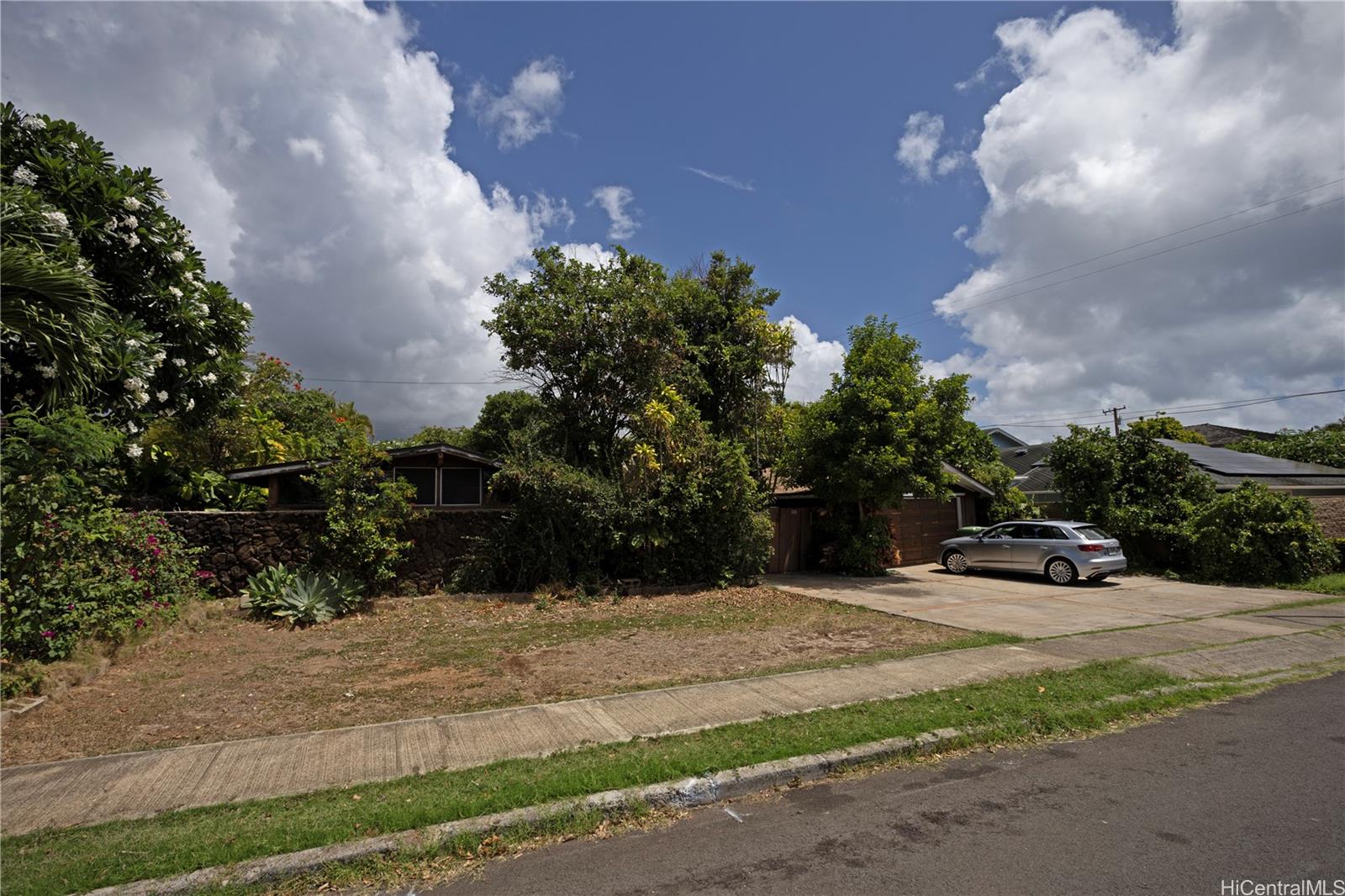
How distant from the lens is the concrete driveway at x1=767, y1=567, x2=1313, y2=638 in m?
10.7

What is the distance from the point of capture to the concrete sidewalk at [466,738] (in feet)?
14.5

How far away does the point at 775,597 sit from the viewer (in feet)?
44.0

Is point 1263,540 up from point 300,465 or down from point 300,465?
down

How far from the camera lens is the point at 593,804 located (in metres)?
4.18

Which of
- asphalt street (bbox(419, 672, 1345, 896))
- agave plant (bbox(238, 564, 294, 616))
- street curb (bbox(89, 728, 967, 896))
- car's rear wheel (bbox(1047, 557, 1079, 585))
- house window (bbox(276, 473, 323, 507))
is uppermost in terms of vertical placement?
house window (bbox(276, 473, 323, 507))

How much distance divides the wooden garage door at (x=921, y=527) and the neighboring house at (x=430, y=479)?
11589 mm

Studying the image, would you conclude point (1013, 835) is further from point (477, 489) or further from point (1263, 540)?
point (1263, 540)

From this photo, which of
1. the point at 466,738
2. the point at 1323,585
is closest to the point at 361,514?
the point at 466,738

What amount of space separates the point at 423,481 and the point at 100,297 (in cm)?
823

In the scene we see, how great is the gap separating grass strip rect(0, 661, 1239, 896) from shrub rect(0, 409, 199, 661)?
12.7 feet

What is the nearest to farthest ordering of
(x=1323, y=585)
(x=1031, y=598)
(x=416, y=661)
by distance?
(x=416, y=661)
(x=1031, y=598)
(x=1323, y=585)

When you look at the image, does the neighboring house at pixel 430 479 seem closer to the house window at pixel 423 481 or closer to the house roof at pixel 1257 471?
the house window at pixel 423 481

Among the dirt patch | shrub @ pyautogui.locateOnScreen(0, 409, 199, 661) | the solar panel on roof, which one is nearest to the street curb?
the dirt patch

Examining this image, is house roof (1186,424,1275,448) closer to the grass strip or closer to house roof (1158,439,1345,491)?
house roof (1158,439,1345,491)
